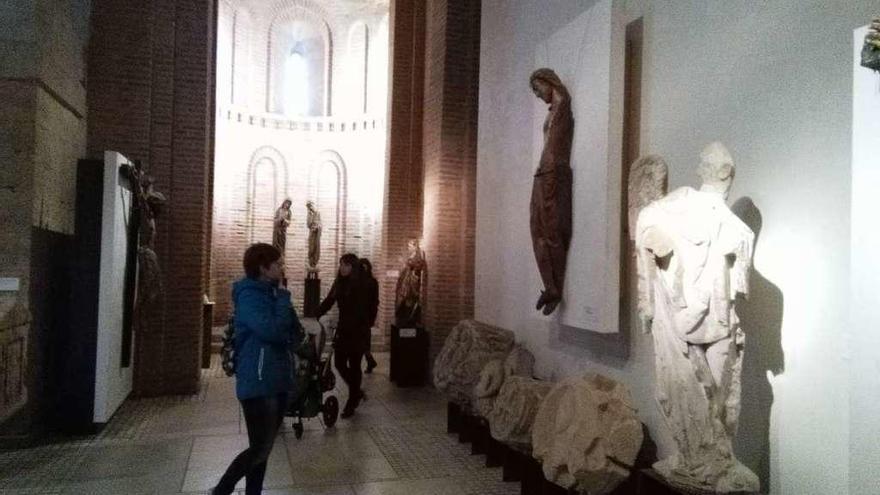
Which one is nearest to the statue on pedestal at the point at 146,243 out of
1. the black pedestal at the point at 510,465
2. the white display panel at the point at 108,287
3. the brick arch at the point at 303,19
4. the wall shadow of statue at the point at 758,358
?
the white display panel at the point at 108,287

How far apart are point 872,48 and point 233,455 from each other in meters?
5.43

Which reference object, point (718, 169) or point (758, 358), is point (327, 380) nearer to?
point (758, 358)

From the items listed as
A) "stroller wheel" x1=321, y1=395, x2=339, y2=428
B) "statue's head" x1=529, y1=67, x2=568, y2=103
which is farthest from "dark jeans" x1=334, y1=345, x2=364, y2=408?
"statue's head" x1=529, y1=67, x2=568, y2=103

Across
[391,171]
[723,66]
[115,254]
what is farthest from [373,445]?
[391,171]

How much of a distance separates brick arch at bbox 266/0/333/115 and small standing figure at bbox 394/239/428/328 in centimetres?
818

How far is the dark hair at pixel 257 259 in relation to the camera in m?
3.69

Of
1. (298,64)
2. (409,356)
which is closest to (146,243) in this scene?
(409,356)

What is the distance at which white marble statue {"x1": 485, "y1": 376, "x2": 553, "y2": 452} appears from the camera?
4.93 m

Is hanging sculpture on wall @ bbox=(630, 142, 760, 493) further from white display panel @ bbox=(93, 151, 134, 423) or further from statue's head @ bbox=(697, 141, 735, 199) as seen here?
white display panel @ bbox=(93, 151, 134, 423)

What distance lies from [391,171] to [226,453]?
731 centimetres

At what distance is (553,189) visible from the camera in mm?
5215

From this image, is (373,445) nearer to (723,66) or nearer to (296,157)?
(723,66)

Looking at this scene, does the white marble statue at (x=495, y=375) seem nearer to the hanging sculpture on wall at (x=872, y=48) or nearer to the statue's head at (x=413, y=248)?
the hanging sculpture on wall at (x=872, y=48)

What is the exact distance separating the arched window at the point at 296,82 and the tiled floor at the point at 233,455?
10.8 meters
